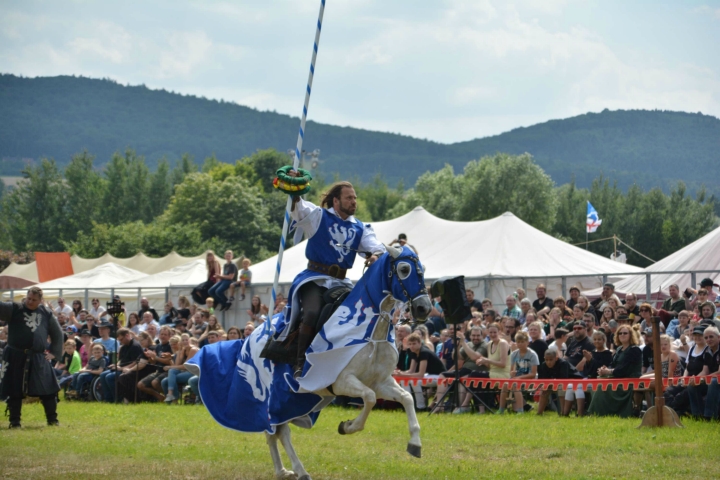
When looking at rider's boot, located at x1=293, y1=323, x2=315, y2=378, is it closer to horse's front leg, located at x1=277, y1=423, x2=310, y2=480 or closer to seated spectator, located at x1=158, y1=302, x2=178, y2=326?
horse's front leg, located at x1=277, y1=423, x2=310, y2=480

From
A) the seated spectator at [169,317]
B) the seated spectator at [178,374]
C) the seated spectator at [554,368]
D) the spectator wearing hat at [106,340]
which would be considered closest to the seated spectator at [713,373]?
the seated spectator at [554,368]

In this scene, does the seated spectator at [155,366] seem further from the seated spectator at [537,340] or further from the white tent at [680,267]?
the white tent at [680,267]

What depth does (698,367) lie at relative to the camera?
12461mm

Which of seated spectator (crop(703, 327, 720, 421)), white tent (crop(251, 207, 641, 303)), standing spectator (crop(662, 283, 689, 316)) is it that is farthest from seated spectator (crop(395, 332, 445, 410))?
white tent (crop(251, 207, 641, 303))

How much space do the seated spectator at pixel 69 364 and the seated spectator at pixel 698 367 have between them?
1293 centimetres

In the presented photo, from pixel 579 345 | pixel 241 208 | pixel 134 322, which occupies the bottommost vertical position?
pixel 134 322

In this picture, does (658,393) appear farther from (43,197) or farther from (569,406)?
(43,197)

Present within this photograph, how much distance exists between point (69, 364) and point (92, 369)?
1358mm

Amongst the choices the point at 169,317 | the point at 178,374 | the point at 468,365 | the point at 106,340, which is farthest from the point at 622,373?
the point at 169,317

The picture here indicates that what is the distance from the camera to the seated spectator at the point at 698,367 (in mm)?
12250

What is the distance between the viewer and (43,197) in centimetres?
9519

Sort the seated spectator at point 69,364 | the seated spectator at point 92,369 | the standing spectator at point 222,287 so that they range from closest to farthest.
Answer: the seated spectator at point 92,369 → the seated spectator at point 69,364 → the standing spectator at point 222,287

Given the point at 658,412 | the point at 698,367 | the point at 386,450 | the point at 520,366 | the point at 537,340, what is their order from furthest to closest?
1. the point at 537,340
2. the point at 520,366
3. the point at 698,367
4. the point at 658,412
5. the point at 386,450

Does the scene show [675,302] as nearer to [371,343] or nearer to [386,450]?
[386,450]
